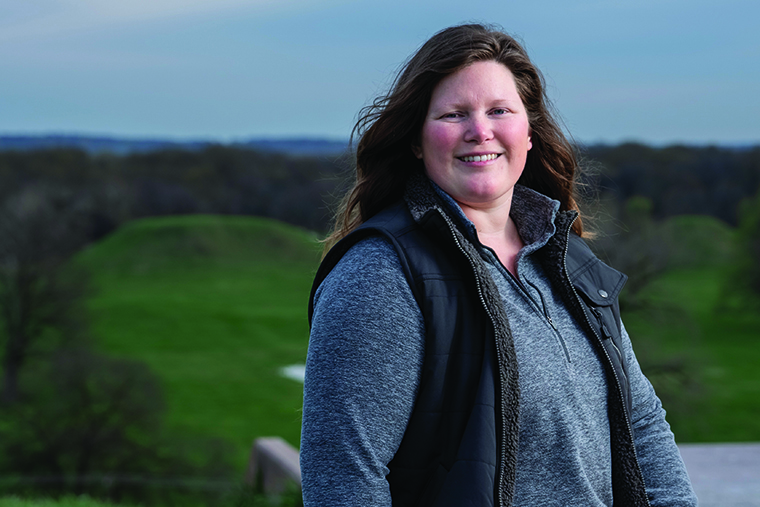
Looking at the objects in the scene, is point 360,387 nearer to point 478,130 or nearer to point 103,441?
point 478,130

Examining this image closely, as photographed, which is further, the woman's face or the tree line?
the tree line

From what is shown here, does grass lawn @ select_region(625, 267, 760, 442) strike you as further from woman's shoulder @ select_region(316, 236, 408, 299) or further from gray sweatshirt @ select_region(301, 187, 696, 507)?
woman's shoulder @ select_region(316, 236, 408, 299)

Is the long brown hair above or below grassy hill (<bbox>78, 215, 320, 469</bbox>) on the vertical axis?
above

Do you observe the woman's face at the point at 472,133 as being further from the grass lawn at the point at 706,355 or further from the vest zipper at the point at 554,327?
the grass lawn at the point at 706,355

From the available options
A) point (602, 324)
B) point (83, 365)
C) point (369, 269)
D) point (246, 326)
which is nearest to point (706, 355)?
point (83, 365)

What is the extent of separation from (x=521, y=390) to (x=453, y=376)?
210 mm

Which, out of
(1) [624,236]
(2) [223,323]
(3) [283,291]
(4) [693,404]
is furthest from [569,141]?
(3) [283,291]

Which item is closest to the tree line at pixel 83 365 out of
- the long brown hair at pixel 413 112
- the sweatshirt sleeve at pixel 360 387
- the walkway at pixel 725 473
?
the long brown hair at pixel 413 112

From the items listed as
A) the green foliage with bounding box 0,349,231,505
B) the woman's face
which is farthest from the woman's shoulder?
the green foliage with bounding box 0,349,231,505

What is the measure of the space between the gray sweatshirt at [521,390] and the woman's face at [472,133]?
117 millimetres

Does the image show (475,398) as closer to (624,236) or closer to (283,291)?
(624,236)

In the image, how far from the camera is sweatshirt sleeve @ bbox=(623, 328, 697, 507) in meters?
2.11

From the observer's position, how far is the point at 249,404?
29078 mm

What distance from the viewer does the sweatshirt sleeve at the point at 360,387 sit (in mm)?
1562
